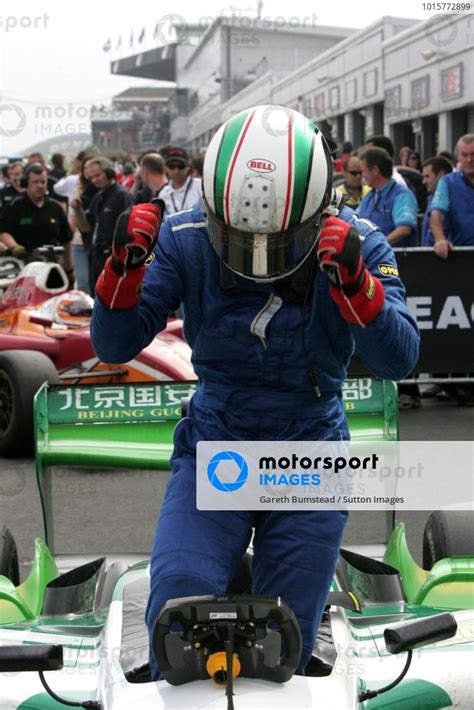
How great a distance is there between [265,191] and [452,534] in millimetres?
1712

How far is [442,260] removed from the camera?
27.9 feet

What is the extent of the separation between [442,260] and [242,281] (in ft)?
18.8

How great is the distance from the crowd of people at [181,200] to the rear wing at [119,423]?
12.4 ft

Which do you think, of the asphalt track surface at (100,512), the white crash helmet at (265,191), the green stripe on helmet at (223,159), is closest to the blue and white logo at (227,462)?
the white crash helmet at (265,191)

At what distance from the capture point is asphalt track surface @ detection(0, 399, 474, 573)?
223 inches

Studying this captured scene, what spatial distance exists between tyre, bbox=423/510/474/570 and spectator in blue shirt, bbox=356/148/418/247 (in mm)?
5240

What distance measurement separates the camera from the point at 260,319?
296cm

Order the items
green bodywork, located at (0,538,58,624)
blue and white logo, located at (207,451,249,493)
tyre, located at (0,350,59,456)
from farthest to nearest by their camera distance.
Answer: tyre, located at (0,350,59,456) → green bodywork, located at (0,538,58,624) → blue and white logo, located at (207,451,249,493)

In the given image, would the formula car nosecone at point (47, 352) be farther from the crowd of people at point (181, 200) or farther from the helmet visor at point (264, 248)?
the helmet visor at point (264, 248)

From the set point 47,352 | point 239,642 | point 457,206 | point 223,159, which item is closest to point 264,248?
point 223,159

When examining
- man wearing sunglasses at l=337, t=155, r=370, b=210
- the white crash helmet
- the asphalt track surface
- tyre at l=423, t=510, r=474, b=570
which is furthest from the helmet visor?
man wearing sunglasses at l=337, t=155, r=370, b=210

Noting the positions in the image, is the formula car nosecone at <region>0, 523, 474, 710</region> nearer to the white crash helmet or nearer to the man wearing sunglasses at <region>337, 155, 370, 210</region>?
A: the white crash helmet

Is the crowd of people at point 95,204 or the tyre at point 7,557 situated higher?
the crowd of people at point 95,204

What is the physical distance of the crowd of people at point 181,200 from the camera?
8.86m
